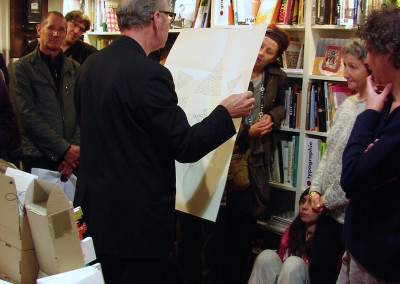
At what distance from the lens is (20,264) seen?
1.00 metres

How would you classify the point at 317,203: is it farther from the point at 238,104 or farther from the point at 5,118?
the point at 5,118

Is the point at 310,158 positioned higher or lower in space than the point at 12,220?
lower

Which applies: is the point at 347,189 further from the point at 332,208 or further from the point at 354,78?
the point at 354,78

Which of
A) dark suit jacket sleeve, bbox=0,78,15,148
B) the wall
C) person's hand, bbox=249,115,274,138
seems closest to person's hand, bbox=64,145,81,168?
dark suit jacket sleeve, bbox=0,78,15,148

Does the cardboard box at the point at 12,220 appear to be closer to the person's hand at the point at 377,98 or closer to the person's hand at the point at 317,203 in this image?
the person's hand at the point at 377,98

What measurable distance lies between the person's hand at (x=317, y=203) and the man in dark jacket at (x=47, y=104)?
4.08 ft

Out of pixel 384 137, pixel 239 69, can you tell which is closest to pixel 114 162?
pixel 239 69

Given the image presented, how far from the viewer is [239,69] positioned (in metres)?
1.85

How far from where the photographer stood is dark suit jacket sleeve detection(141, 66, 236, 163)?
1.42m

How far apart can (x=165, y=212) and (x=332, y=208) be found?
2.50 ft

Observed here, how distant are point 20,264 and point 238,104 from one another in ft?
3.07

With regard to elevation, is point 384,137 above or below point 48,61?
below

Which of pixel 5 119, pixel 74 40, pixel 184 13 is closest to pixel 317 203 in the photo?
pixel 184 13

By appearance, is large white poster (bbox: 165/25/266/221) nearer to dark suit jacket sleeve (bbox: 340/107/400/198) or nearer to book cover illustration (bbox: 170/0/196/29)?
dark suit jacket sleeve (bbox: 340/107/400/198)
